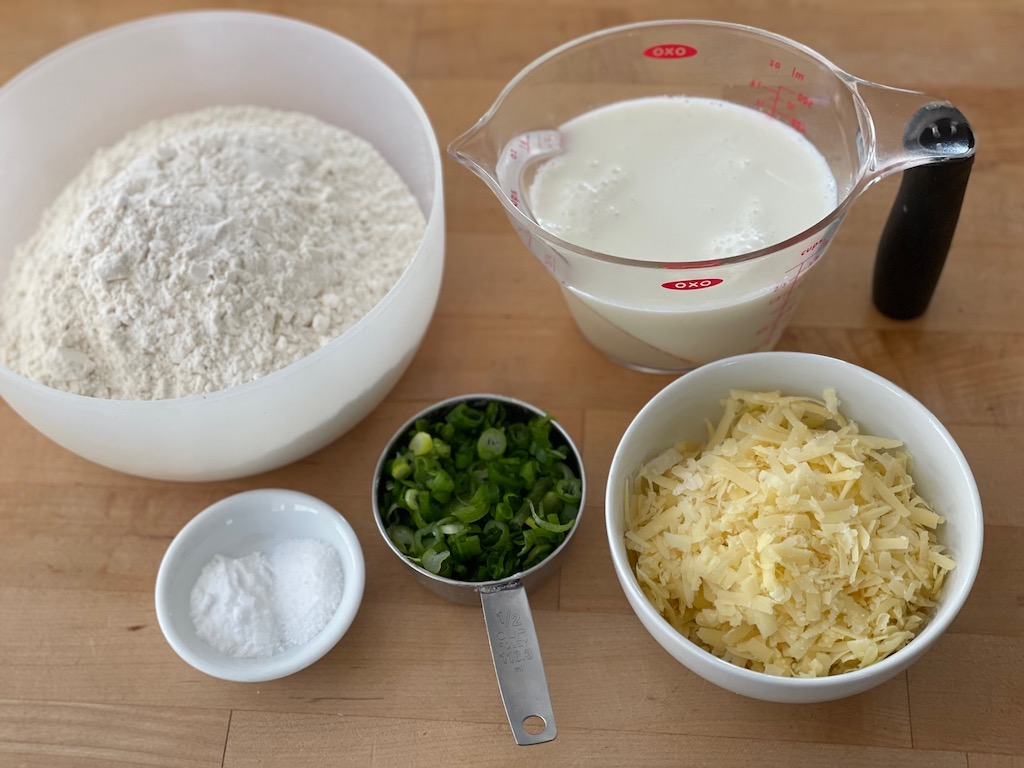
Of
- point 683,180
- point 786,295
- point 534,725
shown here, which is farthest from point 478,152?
point 534,725

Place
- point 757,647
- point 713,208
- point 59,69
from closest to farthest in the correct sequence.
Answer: point 757,647, point 713,208, point 59,69

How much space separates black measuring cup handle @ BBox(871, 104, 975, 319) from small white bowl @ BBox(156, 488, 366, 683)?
660 mm

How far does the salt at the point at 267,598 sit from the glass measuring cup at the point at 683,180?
395 mm

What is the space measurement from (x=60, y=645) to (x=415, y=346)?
487 millimetres

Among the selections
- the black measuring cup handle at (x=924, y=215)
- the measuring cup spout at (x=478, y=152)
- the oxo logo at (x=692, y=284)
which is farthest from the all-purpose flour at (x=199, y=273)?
the black measuring cup handle at (x=924, y=215)

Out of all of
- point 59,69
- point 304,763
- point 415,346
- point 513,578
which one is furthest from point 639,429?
point 59,69

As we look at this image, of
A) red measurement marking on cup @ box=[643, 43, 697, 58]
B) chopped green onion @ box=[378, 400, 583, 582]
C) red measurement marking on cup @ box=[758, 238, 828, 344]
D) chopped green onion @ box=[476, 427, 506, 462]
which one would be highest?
red measurement marking on cup @ box=[643, 43, 697, 58]

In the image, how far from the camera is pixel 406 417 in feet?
3.84

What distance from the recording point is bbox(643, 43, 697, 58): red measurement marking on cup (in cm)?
118

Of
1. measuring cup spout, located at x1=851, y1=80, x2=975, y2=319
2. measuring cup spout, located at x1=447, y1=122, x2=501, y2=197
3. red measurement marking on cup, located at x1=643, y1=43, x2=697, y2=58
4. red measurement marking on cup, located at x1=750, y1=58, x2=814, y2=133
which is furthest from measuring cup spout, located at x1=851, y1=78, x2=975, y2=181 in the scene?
measuring cup spout, located at x1=447, y1=122, x2=501, y2=197

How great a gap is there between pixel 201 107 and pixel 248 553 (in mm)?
667

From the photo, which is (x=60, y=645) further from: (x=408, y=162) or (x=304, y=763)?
(x=408, y=162)

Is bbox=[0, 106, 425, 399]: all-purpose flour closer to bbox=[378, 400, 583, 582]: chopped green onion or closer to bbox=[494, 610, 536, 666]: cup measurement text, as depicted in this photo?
bbox=[378, 400, 583, 582]: chopped green onion

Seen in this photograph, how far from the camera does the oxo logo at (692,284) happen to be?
0.97 meters
